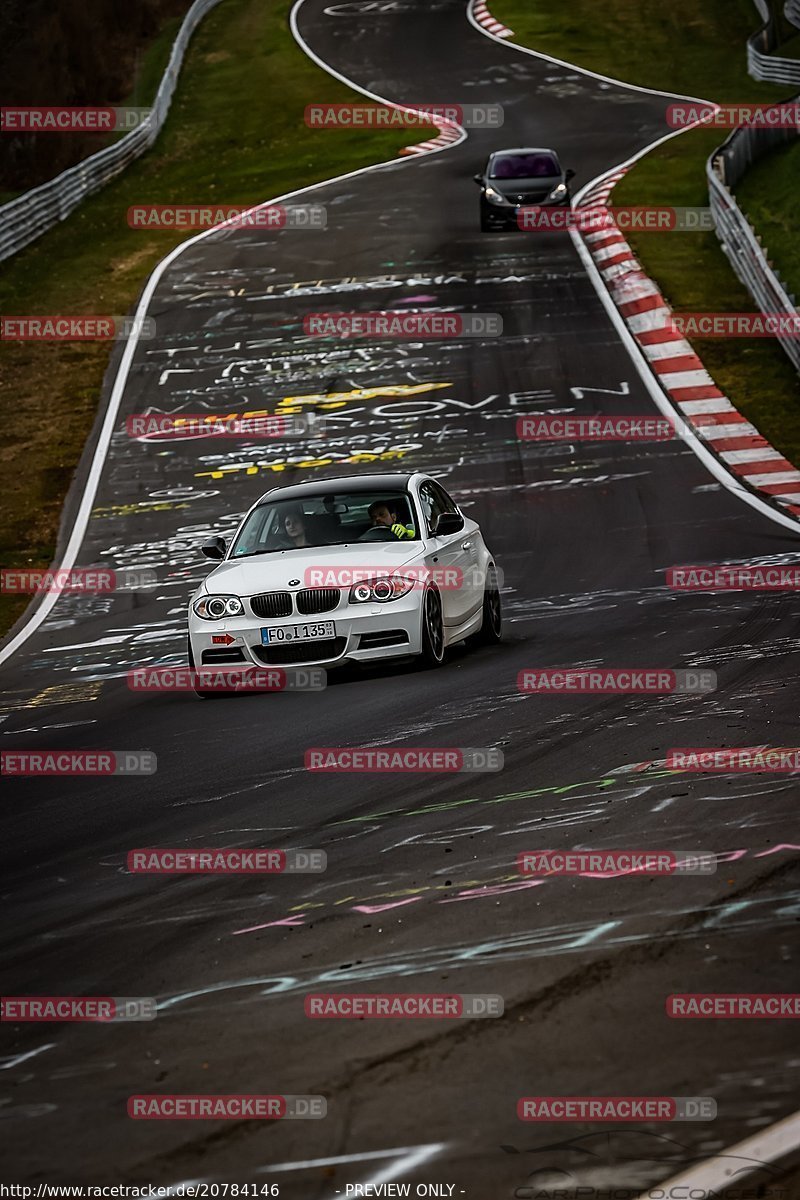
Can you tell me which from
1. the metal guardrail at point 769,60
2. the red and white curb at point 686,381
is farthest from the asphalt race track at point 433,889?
the metal guardrail at point 769,60

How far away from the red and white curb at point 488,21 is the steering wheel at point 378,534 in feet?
155

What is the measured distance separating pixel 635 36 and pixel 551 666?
47633 mm

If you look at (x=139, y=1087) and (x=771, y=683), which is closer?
(x=139, y=1087)

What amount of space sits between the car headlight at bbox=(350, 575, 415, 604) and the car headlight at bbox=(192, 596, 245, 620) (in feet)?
2.52

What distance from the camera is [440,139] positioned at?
4334 centimetres

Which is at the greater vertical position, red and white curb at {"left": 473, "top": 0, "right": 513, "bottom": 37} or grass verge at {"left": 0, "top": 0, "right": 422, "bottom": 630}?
red and white curb at {"left": 473, "top": 0, "right": 513, "bottom": 37}

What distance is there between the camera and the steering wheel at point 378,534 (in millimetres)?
12102

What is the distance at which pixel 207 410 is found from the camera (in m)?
25.0

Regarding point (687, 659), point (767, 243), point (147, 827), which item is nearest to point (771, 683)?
point (687, 659)

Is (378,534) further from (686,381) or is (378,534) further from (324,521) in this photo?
(686,381)

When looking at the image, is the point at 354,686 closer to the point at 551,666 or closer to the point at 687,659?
the point at 551,666

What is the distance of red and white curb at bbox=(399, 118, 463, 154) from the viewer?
42.1m

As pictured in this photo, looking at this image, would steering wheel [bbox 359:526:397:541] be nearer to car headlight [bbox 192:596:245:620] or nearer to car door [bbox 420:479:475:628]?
car door [bbox 420:479:475:628]

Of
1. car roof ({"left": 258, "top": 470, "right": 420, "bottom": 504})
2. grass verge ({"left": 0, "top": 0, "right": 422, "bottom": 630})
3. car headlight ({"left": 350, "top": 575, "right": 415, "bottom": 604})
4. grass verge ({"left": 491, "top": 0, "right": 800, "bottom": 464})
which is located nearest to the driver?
car roof ({"left": 258, "top": 470, "right": 420, "bottom": 504})
